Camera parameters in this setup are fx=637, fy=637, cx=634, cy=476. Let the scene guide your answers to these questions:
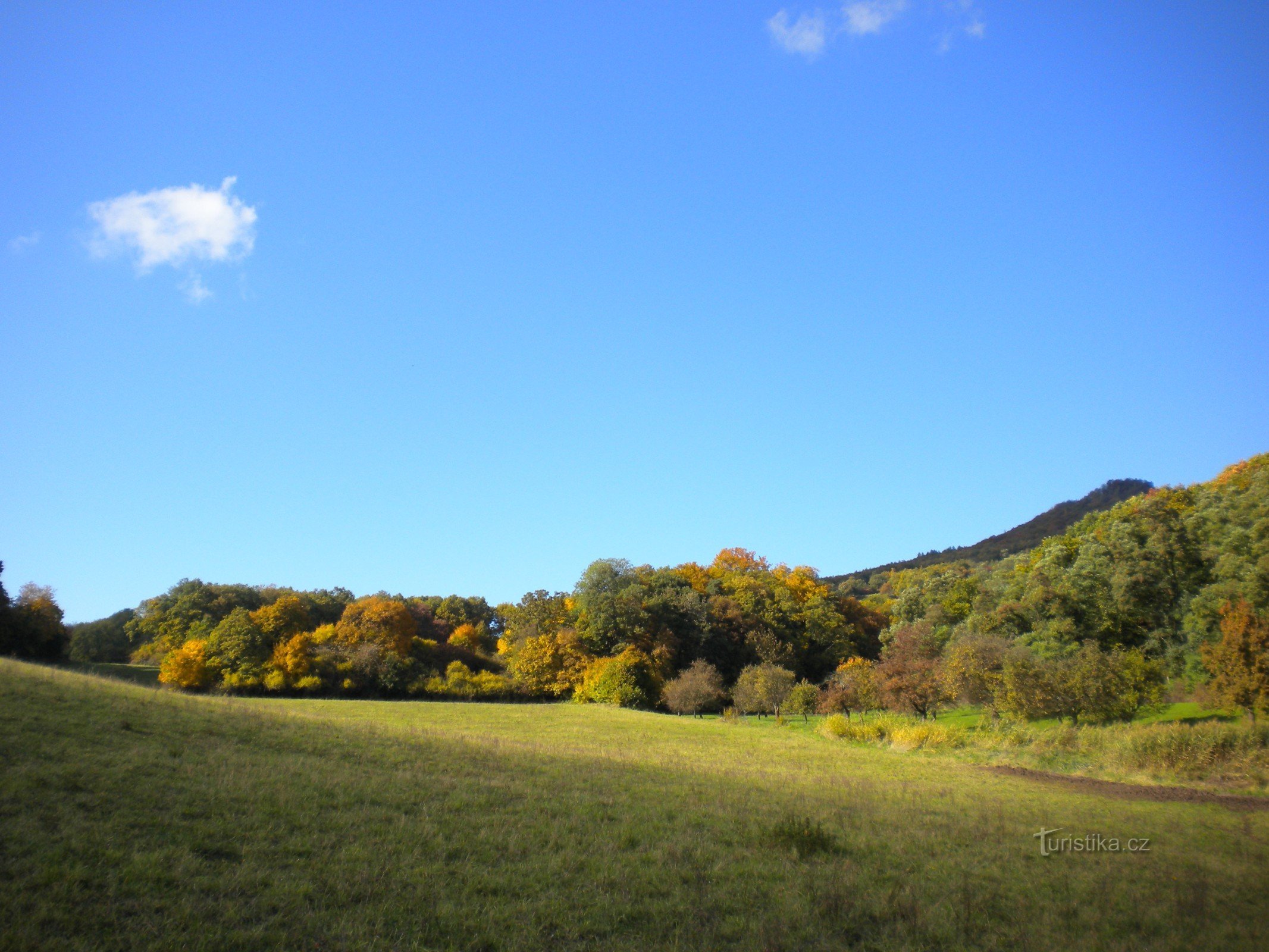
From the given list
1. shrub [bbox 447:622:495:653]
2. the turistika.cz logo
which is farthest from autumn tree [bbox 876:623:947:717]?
shrub [bbox 447:622:495:653]

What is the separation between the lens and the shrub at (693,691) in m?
54.4

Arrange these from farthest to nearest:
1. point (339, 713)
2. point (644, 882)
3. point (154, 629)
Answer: point (154, 629)
point (339, 713)
point (644, 882)

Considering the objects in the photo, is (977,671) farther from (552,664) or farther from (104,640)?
(104,640)

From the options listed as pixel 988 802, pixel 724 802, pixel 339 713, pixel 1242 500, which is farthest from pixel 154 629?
pixel 1242 500

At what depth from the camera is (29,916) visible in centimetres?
661

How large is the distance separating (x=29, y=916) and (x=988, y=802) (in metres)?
20.9

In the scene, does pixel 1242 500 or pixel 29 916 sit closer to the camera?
pixel 29 916

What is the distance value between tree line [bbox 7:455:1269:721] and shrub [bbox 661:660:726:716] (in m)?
0.19

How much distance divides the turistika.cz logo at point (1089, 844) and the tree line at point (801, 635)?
2179 centimetres

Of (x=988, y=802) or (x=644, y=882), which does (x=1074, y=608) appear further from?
(x=644, y=882)

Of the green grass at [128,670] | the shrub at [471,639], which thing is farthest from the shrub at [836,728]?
the shrub at [471,639]

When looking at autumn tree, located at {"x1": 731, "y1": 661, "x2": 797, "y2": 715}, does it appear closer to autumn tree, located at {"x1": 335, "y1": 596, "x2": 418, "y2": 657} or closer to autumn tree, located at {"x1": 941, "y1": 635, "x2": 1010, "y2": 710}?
autumn tree, located at {"x1": 941, "y1": 635, "x2": 1010, "y2": 710}

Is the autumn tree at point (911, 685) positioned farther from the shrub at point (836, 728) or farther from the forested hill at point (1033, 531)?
the forested hill at point (1033, 531)

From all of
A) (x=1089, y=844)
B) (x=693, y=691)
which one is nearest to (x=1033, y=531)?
(x=693, y=691)
